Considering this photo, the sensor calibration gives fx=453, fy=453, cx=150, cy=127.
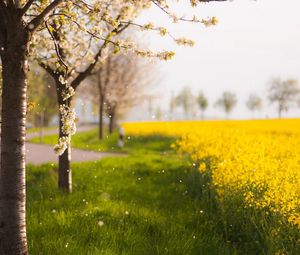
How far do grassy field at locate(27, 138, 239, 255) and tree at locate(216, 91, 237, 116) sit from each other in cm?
11071

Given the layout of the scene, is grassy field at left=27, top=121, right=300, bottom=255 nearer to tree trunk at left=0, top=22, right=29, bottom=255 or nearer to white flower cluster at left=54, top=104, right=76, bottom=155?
tree trunk at left=0, top=22, right=29, bottom=255

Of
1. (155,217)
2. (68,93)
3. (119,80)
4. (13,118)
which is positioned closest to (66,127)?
(68,93)

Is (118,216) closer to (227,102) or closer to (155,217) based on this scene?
(155,217)

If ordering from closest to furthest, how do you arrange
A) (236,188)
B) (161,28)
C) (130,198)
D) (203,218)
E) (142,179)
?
(161,28)
(236,188)
(203,218)
(130,198)
(142,179)

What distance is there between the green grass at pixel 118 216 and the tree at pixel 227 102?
111 m

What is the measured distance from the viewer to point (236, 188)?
7.94 m

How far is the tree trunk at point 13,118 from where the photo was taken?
5305 millimetres

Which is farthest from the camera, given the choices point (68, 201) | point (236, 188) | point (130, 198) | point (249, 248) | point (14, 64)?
point (130, 198)

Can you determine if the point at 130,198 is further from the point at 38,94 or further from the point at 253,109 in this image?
the point at 253,109

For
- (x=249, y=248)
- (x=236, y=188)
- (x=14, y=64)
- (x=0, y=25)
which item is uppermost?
(x=0, y=25)

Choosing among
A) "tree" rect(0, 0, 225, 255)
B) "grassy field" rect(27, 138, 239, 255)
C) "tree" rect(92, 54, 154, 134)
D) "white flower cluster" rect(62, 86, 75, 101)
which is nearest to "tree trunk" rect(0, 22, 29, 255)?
"tree" rect(0, 0, 225, 255)

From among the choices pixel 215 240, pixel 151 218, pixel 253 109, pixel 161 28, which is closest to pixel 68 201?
pixel 151 218

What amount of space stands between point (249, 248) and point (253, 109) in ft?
401

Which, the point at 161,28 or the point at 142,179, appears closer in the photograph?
the point at 161,28
